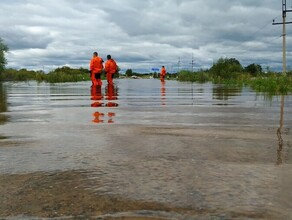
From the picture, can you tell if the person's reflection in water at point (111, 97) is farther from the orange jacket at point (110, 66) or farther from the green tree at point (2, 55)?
the green tree at point (2, 55)

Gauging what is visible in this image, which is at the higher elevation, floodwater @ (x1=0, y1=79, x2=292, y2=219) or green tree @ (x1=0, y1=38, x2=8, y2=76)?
green tree @ (x1=0, y1=38, x2=8, y2=76)

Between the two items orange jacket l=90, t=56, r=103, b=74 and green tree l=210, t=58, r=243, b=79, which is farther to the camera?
green tree l=210, t=58, r=243, b=79

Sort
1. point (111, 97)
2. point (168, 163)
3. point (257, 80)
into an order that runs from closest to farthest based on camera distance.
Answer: point (168, 163)
point (111, 97)
point (257, 80)

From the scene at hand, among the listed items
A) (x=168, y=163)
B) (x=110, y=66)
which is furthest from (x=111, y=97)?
(x=110, y=66)

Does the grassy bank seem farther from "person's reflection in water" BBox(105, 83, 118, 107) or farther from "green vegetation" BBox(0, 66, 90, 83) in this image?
"green vegetation" BBox(0, 66, 90, 83)

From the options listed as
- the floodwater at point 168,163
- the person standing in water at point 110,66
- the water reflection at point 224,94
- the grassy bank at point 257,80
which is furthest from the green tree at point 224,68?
the floodwater at point 168,163

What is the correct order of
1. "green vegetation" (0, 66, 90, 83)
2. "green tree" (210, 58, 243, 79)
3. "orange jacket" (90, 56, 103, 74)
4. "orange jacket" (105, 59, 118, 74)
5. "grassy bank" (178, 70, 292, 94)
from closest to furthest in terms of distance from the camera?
"grassy bank" (178, 70, 292, 94)
"orange jacket" (90, 56, 103, 74)
"orange jacket" (105, 59, 118, 74)
"green tree" (210, 58, 243, 79)
"green vegetation" (0, 66, 90, 83)

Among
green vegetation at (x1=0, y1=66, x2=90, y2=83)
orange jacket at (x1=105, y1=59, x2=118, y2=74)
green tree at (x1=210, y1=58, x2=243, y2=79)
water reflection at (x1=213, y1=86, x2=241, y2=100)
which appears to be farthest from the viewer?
green vegetation at (x1=0, y1=66, x2=90, y2=83)

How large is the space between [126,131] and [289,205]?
3648 mm

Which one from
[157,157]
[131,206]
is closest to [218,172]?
[157,157]

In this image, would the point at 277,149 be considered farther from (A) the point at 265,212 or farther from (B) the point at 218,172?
(A) the point at 265,212

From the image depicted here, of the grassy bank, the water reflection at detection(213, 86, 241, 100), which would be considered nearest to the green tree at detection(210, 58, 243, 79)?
the grassy bank

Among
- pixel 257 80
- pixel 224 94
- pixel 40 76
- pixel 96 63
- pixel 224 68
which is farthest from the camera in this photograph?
pixel 40 76

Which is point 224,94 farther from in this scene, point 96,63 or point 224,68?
point 224,68
